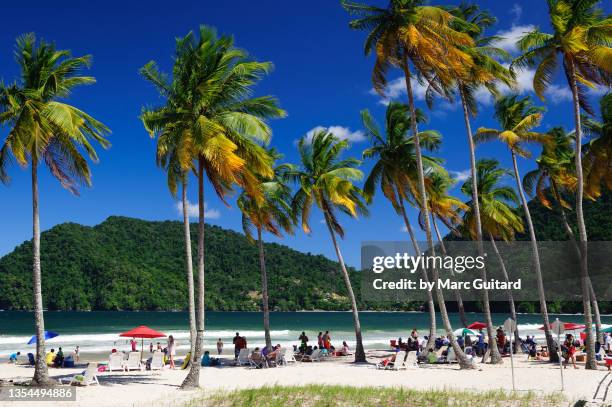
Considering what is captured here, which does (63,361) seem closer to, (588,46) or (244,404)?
(244,404)

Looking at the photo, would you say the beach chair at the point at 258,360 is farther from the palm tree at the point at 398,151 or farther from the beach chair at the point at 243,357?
the palm tree at the point at 398,151

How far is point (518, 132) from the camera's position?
23.2m

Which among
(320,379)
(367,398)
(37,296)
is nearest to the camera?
(367,398)

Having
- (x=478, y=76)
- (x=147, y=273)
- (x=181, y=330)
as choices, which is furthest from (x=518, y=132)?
(x=147, y=273)

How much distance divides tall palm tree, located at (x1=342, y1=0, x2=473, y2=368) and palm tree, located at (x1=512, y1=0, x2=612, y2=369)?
2.61 meters

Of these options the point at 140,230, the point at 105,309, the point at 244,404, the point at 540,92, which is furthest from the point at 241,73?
the point at 140,230

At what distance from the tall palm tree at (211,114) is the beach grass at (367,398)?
2.78 m

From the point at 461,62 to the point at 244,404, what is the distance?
1354 centimetres

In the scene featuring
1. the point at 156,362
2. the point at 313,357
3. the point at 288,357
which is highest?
the point at 156,362

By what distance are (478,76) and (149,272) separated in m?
125

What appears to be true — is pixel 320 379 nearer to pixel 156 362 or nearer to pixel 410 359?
pixel 410 359

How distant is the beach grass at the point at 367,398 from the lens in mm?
12633

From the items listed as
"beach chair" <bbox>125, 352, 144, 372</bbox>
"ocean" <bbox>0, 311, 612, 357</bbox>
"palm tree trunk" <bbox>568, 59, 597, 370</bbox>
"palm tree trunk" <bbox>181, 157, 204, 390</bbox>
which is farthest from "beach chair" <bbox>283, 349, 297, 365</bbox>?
"ocean" <bbox>0, 311, 612, 357</bbox>

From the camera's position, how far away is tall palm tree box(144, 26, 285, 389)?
50.2ft
